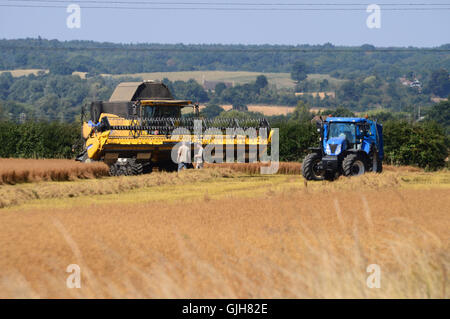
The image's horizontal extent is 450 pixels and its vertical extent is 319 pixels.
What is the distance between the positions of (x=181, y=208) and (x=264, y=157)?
1294 centimetres

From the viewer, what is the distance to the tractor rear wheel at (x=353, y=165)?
25.1 m

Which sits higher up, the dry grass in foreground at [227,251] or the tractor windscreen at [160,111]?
the tractor windscreen at [160,111]

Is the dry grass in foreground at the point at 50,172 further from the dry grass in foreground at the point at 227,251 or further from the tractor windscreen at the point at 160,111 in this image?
the dry grass in foreground at the point at 227,251

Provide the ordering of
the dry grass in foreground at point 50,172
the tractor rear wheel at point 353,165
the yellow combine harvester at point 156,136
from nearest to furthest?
the tractor rear wheel at point 353,165, the dry grass in foreground at point 50,172, the yellow combine harvester at point 156,136

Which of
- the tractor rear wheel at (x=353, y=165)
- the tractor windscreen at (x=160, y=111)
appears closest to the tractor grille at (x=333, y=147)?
the tractor rear wheel at (x=353, y=165)

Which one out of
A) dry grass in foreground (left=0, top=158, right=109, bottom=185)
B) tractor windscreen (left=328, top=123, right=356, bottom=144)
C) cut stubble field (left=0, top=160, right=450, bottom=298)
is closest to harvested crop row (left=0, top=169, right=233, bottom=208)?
cut stubble field (left=0, top=160, right=450, bottom=298)

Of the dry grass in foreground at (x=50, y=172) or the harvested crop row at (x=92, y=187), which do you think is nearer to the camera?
the harvested crop row at (x=92, y=187)

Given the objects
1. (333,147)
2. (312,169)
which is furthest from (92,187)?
(333,147)

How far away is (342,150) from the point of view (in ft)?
85.0

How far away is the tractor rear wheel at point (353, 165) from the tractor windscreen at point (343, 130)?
0.93 m

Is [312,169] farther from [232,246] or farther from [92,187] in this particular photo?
[232,246]

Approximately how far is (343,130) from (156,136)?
6891mm
